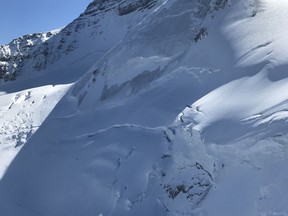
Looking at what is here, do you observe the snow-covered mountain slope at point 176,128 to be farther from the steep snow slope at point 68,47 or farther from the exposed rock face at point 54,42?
the exposed rock face at point 54,42

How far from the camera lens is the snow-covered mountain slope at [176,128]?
8.45 meters

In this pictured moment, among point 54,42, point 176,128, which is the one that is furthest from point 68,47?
point 176,128

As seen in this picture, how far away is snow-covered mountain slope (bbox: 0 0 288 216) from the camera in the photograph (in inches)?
332

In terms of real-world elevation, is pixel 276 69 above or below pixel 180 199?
above

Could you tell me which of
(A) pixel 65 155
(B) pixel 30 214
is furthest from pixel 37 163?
(B) pixel 30 214

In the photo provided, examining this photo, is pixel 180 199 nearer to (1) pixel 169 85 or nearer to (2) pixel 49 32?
(1) pixel 169 85

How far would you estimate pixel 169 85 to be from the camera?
1383cm

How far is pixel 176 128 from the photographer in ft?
36.7

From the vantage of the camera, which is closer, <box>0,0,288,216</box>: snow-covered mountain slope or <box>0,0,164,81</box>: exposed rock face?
<box>0,0,288,216</box>: snow-covered mountain slope

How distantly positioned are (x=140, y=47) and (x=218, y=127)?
25.6 ft

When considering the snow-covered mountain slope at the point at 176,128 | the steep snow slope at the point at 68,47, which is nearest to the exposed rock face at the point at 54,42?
the steep snow slope at the point at 68,47

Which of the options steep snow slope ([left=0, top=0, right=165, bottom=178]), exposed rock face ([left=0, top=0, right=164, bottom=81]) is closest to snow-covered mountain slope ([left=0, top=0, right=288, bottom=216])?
steep snow slope ([left=0, top=0, right=165, bottom=178])

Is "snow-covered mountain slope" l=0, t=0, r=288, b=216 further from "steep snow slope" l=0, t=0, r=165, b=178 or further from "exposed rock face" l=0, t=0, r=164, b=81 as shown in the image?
"exposed rock face" l=0, t=0, r=164, b=81

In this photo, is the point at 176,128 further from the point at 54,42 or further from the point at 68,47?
the point at 54,42
